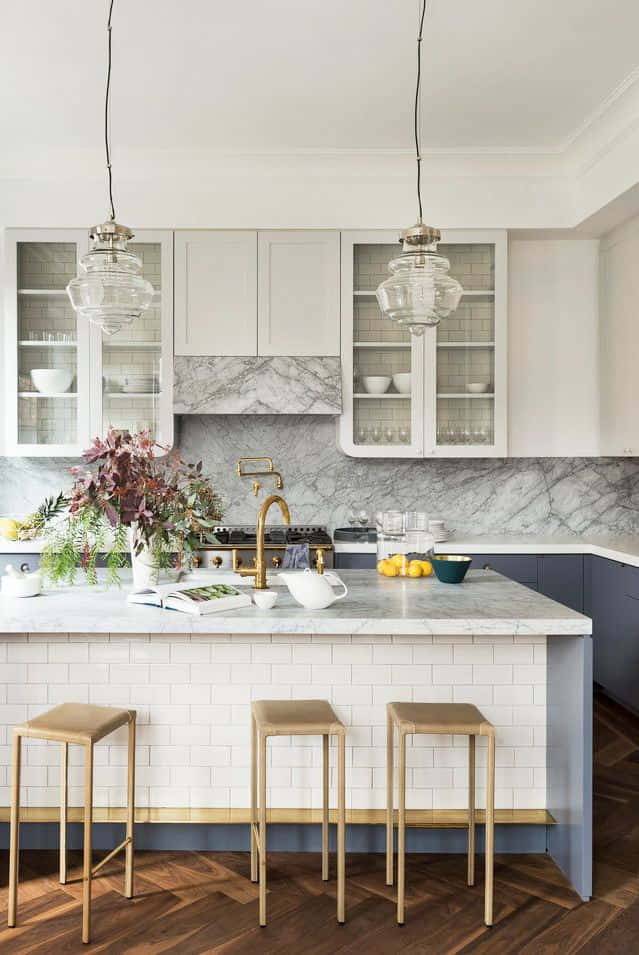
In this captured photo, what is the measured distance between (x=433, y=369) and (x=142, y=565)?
99.1 inches

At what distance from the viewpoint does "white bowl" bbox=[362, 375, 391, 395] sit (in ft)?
15.7

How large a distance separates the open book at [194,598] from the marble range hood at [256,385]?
85.0 inches

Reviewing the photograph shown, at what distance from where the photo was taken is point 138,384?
4.75 m

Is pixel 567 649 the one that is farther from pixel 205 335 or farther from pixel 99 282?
pixel 205 335

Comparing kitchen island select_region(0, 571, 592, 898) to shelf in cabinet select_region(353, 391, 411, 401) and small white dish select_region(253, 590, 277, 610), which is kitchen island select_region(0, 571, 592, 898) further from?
shelf in cabinet select_region(353, 391, 411, 401)

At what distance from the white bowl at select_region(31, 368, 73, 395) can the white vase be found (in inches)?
86.3

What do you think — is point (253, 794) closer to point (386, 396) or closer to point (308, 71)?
point (386, 396)

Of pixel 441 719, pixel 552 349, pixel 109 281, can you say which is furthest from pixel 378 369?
pixel 441 719

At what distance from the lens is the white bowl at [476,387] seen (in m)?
4.81

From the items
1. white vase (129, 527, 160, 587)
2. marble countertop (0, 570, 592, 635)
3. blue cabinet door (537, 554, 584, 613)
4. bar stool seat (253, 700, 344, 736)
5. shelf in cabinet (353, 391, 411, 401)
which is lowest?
bar stool seat (253, 700, 344, 736)

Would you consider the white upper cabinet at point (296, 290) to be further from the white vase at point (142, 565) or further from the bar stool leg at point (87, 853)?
the bar stool leg at point (87, 853)

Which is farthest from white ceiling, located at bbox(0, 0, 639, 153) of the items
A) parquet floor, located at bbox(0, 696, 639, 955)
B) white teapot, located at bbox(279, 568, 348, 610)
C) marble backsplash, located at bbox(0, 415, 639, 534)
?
parquet floor, located at bbox(0, 696, 639, 955)

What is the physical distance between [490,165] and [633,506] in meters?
2.29

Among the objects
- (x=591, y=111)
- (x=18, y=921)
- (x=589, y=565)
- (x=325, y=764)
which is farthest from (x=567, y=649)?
(x=591, y=111)
